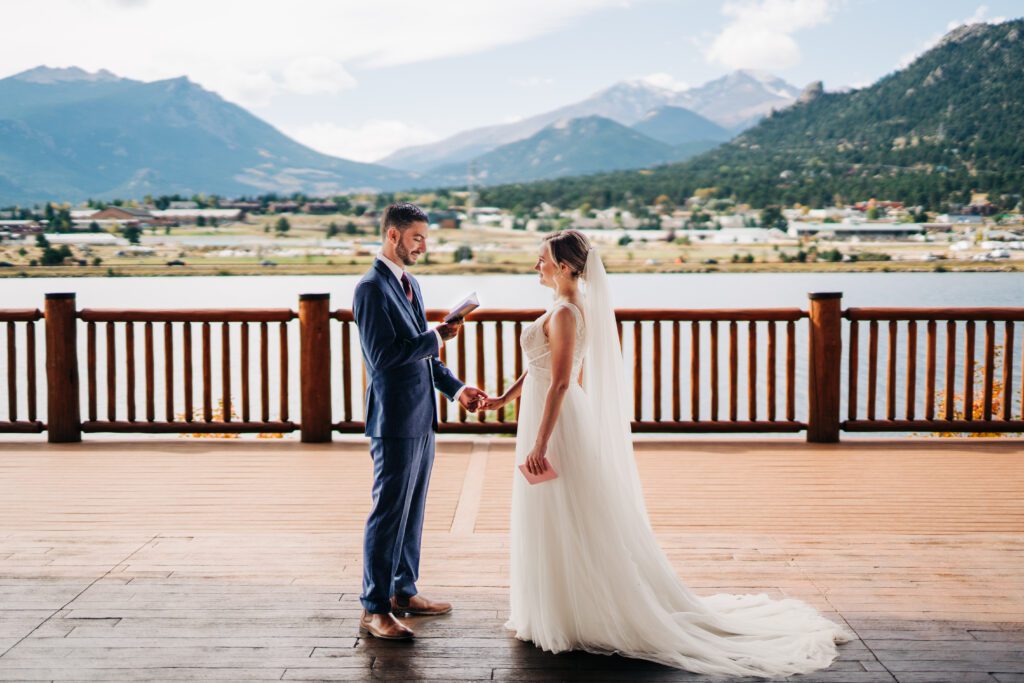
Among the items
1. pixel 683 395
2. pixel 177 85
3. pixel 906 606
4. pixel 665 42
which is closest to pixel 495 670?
pixel 906 606

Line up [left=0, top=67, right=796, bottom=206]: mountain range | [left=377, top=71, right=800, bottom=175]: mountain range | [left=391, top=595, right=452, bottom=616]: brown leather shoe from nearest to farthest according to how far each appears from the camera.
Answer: [left=391, top=595, right=452, bottom=616]: brown leather shoe
[left=0, top=67, right=796, bottom=206]: mountain range
[left=377, top=71, right=800, bottom=175]: mountain range

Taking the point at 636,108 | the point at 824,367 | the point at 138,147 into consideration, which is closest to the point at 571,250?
the point at 824,367

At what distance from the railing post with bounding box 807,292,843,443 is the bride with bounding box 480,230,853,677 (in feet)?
10.4

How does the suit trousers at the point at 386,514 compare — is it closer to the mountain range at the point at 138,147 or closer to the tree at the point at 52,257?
the tree at the point at 52,257

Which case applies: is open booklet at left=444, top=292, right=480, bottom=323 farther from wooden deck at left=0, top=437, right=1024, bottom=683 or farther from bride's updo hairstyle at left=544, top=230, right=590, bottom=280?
wooden deck at left=0, top=437, right=1024, bottom=683

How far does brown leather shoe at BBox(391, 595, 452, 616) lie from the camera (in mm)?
3162

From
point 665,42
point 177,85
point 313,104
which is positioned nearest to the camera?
point 177,85

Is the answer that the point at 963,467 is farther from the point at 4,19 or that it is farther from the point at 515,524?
the point at 4,19

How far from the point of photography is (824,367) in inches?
237

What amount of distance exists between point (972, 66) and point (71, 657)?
999 inches

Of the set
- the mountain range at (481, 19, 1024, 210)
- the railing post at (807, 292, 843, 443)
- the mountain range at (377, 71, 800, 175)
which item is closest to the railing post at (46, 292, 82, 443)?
the railing post at (807, 292, 843, 443)

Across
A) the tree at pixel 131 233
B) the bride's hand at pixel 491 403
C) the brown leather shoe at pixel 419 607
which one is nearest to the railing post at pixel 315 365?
the bride's hand at pixel 491 403

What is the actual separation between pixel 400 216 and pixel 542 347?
0.60m

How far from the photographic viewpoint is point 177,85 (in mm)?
35688
